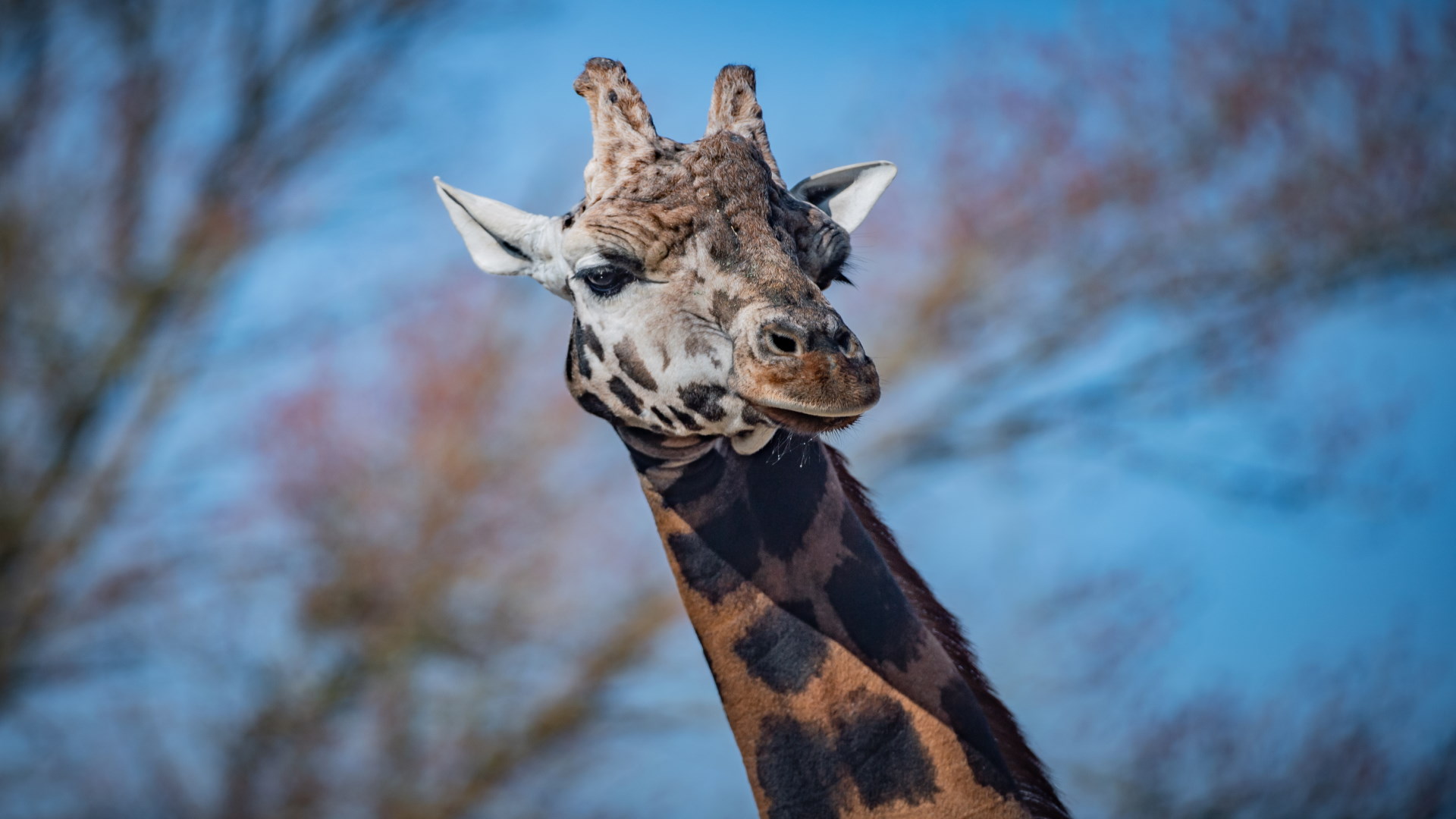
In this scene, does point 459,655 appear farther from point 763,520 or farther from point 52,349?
point 763,520

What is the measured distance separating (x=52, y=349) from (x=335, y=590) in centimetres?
318

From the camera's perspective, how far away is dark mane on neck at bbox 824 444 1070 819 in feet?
5.81

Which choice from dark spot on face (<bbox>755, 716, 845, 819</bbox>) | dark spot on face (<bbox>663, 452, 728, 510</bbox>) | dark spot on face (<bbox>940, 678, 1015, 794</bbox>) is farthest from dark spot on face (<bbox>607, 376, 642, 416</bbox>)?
dark spot on face (<bbox>940, 678, 1015, 794</bbox>)

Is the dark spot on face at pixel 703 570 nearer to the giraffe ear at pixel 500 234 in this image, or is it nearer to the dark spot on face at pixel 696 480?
the dark spot on face at pixel 696 480

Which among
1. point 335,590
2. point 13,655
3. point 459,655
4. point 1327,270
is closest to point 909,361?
point 1327,270

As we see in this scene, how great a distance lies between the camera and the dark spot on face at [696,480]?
1.82 meters

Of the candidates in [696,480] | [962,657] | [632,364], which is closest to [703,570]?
[696,480]

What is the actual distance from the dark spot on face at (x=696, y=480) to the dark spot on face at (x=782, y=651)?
0.77 ft

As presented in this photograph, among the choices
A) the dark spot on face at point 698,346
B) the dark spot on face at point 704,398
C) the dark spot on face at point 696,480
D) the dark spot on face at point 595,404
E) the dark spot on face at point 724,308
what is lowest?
the dark spot on face at point 696,480

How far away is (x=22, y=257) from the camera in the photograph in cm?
921

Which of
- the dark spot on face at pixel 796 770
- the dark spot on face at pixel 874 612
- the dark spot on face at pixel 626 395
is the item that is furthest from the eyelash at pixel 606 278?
the dark spot on face at pixel 796 770

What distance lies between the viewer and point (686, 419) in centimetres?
176

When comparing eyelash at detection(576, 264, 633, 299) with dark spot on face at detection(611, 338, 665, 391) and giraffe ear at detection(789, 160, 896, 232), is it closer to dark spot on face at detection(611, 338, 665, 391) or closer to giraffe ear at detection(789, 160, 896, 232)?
dark spot on face at detection(611, 338, 665, 391)

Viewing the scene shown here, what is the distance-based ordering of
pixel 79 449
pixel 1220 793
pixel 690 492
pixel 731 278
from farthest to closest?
pixel 79 449, pixel 1220 793, pixel 690 492, pixel 731 278
